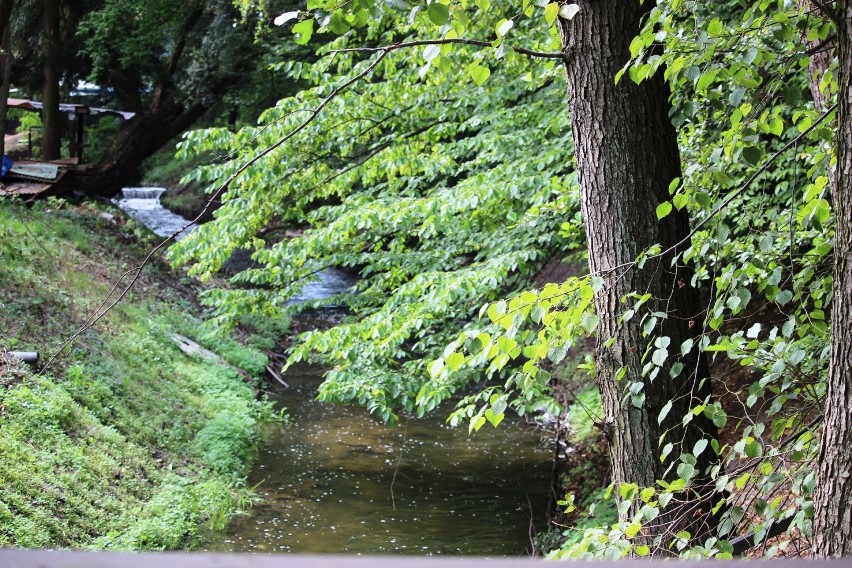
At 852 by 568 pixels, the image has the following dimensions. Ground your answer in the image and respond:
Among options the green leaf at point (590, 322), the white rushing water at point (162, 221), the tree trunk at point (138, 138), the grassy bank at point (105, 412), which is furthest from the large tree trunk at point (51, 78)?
the green leaf at point (590, 322)

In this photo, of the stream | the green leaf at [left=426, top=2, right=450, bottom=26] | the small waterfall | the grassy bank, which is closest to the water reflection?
the stream

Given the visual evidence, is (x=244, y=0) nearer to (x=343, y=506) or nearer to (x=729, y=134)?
(x=343, y=506)

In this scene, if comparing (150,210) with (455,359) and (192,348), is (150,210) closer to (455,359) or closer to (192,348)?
(192,348)

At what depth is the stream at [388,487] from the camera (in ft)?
27.6

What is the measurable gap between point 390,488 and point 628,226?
7148mm

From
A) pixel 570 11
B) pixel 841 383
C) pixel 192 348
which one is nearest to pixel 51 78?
pixel 192 348

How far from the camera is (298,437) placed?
1179 cm

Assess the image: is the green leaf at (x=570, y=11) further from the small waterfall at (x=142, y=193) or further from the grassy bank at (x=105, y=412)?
the small waterfall at (x=142, y=193)

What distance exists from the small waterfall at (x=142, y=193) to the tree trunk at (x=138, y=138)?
31.5 feet

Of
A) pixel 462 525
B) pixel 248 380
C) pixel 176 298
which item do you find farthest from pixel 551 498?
pixel 176 298

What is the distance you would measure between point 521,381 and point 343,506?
686cm

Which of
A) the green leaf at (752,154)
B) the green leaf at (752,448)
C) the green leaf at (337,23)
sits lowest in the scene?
the green leaf at (752,448)

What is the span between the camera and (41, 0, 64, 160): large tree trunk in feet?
63.2

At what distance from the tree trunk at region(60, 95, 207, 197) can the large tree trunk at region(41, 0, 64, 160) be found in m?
1.32
